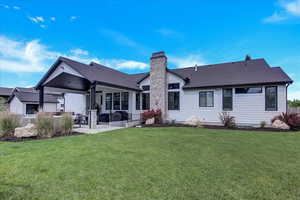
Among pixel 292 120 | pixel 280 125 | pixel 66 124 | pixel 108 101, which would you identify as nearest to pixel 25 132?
pixel 66 124

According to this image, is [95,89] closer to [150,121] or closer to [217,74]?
[150,121]

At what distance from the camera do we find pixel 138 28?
1552cm

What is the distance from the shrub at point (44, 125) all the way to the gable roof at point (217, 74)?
3.35 meters

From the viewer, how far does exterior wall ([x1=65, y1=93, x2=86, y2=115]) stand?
17.2 metres

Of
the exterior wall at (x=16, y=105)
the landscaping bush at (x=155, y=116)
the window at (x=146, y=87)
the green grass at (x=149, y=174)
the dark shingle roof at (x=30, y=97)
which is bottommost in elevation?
the green grass at (x=149, y=174)

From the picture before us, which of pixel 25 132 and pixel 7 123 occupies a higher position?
pixel 7 123

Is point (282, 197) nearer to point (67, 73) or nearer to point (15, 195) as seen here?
point (15, 195)

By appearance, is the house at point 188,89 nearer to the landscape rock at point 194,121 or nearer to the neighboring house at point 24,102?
the landscape rock at point 194,121

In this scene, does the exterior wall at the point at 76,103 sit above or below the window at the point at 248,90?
below

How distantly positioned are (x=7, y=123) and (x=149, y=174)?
817cm

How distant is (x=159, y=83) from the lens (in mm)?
13805

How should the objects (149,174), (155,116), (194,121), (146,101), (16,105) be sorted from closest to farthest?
(149,174)
(194,121)
(155,116)
(146,101)
(16,105)

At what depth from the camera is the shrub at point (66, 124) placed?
8566 millimetres

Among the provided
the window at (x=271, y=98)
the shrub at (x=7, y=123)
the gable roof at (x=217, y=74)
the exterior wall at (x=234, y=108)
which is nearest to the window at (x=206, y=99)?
the exterior wall at (x=234, y=108)
